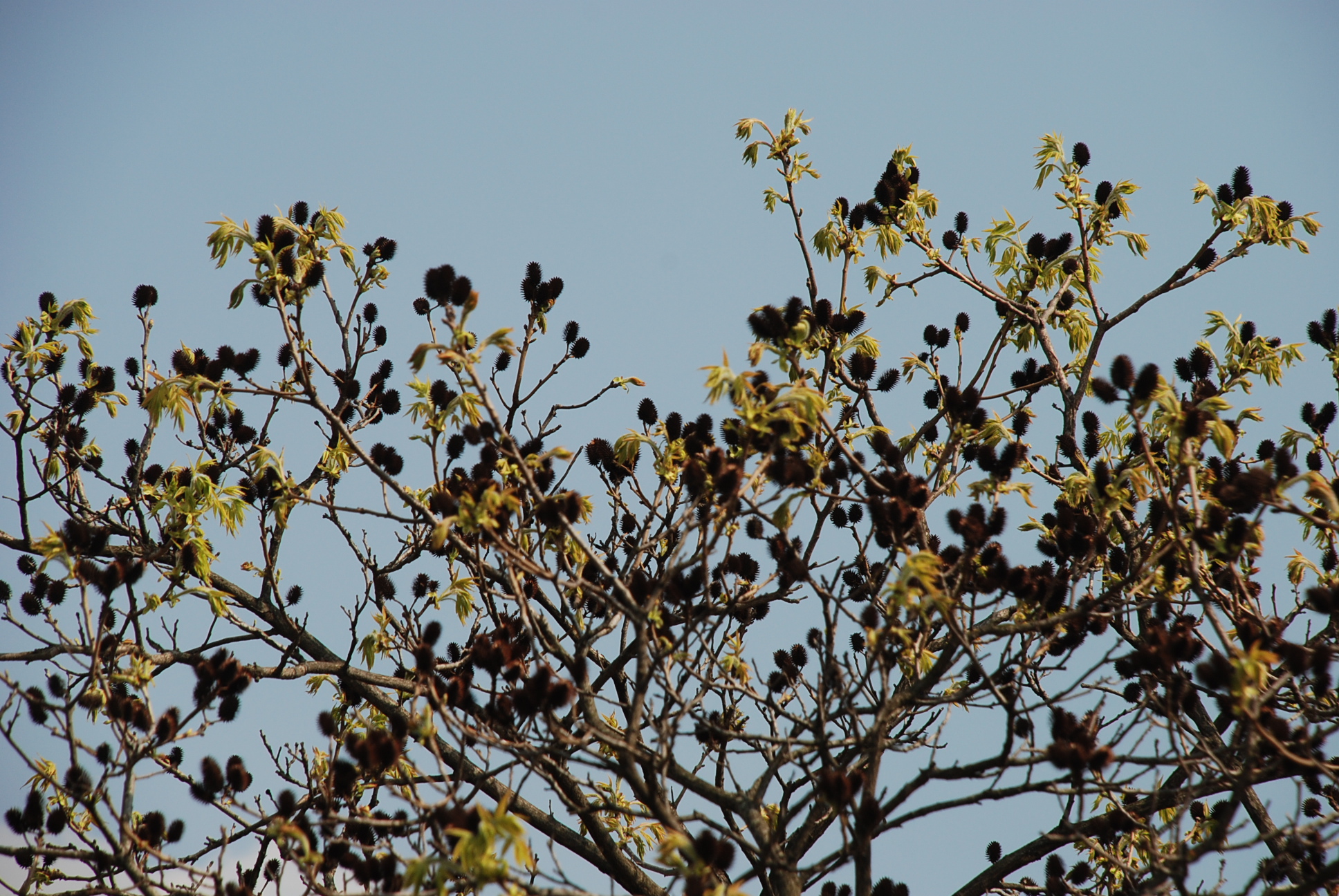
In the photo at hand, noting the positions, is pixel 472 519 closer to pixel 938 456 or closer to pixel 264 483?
pixel 264 483

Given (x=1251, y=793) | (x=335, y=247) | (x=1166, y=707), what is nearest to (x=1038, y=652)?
(x=1166, y=707)

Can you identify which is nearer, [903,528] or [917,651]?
[903,528]

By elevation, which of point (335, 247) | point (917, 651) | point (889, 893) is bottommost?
point (889, 893)

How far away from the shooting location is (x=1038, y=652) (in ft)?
18.7

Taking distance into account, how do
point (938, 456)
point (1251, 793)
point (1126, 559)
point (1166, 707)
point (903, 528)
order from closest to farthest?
point (1166, 707), point (903, 528), point (1126, 559), point (1251, 793), point (938, 456)

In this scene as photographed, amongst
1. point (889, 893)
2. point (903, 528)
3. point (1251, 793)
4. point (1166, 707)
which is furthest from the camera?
point (1251, 793)

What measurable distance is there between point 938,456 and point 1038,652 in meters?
A: 2.17

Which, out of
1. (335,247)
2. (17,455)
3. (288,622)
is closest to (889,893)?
(288,622)

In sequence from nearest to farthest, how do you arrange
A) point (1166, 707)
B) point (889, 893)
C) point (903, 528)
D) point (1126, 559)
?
1. point (1166, 707)
2. point (903, 528)
3. point (889, 893)
4. point (1126, 559)

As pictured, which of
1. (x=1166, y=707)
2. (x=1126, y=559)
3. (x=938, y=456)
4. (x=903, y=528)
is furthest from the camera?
(x=938, y=456)

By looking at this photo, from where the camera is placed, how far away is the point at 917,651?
5.94 metres

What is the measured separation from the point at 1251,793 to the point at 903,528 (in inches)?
140

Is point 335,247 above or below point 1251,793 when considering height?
above

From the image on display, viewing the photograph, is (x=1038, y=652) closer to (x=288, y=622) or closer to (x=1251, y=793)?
(x=1251, y=793)
